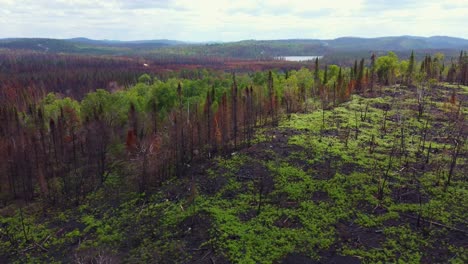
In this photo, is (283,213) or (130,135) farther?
(130,135)

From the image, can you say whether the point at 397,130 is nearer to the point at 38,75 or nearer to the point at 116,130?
the point at 116,130

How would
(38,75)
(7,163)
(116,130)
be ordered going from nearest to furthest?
(7,163)
(116,130)
(38,75)

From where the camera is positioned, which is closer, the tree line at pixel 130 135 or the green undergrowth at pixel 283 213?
the green undergrowth at pixel 283 213

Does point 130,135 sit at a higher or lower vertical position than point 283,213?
higher

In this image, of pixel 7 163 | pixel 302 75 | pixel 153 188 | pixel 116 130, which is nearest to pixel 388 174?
pixel 153 188

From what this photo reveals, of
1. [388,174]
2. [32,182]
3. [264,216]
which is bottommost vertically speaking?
[32,182]

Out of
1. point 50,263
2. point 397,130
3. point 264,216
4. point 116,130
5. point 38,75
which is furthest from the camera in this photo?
point 38,75

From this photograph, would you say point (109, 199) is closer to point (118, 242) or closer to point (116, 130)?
point (118, 242)

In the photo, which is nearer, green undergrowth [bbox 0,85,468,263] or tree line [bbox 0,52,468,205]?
green undergrowth [bbox 0,85,468,263]

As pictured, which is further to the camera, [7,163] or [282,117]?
[282,117]

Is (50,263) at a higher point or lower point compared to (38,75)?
lower
